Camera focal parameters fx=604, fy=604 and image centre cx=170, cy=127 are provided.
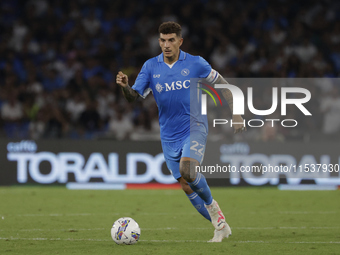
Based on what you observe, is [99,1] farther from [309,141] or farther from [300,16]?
[309,141]

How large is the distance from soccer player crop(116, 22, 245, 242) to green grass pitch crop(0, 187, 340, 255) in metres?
0.51

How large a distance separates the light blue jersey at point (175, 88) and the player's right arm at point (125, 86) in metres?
0.09

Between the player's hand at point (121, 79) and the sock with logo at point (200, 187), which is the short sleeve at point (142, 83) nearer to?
the player's hand at point (121, 79)

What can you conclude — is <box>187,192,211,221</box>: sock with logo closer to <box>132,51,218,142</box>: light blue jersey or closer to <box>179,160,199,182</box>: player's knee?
<box>179,160,199,182</box>: player's knee

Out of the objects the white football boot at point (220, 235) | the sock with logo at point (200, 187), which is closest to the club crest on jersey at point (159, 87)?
the sock with logo at point (200, 187)

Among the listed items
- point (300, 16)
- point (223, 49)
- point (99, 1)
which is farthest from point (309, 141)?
point (99, 1)

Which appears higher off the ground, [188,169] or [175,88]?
[175,88]

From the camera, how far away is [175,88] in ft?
22.7

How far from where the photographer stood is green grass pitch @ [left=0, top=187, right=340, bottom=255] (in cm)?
652

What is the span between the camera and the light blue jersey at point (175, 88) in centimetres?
691

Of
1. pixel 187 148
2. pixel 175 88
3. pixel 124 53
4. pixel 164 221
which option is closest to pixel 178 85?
pixel 175 88

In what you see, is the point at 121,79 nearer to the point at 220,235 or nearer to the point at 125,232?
the point at 125,232

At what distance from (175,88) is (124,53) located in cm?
1085

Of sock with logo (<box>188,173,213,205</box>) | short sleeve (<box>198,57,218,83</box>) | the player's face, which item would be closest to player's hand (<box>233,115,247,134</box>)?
short sleeve (<box>198,57,218,83</box>)
